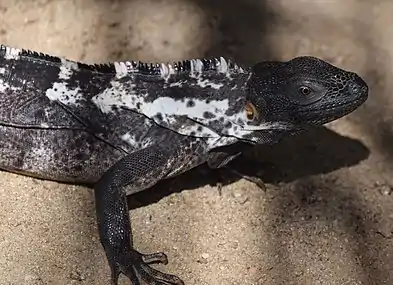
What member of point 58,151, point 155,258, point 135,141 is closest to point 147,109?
point 135,141

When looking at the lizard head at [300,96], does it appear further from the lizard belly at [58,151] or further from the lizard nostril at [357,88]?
the lizard belly at [58,151]

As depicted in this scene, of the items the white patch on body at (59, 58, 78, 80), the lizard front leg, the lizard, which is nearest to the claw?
the lizard front leg

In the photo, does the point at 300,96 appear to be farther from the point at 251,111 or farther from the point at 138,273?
the point at 138,273

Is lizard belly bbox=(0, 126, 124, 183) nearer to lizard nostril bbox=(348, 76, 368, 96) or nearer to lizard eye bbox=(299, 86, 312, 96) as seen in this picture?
lizard eye bbox=(299, 86, 312, 96)

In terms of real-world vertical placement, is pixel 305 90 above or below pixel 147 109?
above

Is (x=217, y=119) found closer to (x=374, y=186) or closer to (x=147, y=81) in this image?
(x=147, y=81)

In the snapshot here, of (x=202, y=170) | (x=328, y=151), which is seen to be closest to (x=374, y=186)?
(x=328, y=151)

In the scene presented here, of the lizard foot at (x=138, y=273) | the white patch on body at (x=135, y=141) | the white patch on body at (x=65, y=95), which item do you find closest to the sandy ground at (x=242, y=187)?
the lizard foot at (x=138, y=273)
